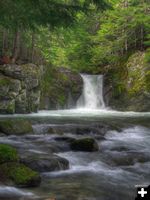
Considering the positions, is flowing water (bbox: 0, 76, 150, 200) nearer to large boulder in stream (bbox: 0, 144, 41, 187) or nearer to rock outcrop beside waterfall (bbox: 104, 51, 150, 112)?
large boulder in stream (bbox: 0, 144, 41, 187)

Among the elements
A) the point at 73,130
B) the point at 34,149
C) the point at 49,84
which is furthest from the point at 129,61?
the point at 34,149

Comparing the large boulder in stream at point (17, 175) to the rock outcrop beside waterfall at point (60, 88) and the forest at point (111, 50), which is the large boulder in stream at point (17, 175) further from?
the rock outcrop beside waterfall at point (60, 88)

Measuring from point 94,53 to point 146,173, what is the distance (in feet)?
93.6

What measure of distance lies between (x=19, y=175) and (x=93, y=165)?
2905 mm

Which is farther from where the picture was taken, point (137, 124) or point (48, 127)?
point (137, 124)

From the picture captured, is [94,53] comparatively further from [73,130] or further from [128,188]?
[128,188]

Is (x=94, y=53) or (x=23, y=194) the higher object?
(x=94, y=53)

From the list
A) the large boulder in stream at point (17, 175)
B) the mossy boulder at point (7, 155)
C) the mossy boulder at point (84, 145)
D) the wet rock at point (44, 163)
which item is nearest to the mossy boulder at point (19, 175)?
the large boulder in stream at point (17, 175)

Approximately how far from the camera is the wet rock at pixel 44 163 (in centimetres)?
988

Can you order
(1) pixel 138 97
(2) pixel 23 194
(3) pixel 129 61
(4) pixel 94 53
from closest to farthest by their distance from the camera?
1. (2) pixel 23 194
2. (1) pixel 138 97
3. (3) pixel 129 61
4. (4) pixel 94 53

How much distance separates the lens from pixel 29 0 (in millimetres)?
10062

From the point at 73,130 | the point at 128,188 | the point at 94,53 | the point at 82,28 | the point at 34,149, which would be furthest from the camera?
the point at 82,28

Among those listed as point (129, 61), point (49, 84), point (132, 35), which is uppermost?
point (132, 35)

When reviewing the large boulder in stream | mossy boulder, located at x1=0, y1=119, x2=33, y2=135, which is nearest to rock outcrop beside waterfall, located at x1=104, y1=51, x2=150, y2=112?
mossy boulder, located at x1=0, y1=119, x2=33, y2=135
